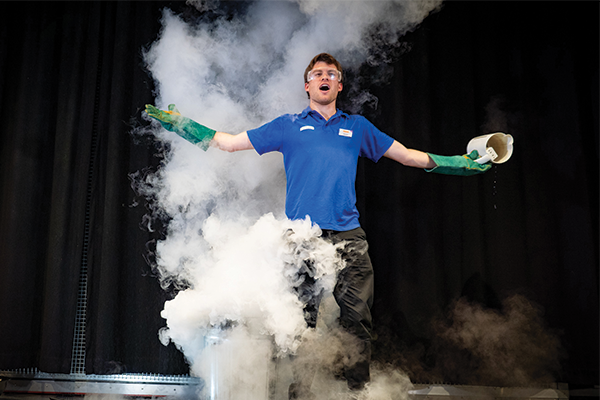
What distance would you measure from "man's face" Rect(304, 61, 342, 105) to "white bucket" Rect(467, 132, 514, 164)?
0.78 m

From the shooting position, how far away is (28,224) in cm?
281

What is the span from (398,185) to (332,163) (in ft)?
2.64

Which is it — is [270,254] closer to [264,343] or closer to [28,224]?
[264,343]

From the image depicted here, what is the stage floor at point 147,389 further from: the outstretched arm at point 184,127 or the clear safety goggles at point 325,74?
the clear safety goggles at point 325,74

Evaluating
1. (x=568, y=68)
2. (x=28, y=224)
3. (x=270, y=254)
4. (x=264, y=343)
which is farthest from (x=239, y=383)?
(x=568, y=68)

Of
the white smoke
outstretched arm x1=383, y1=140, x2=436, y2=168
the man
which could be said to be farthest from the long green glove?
outstretched arm x1=383, y1=140, x2=436, y2=168

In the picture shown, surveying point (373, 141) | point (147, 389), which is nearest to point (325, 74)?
point (373, 141)

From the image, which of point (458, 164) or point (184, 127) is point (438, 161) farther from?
point (184, 127)

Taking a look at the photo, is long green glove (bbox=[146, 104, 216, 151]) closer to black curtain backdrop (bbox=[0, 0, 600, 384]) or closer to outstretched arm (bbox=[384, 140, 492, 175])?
black curtain backdrop (bbox=[0, 0, 600, 384])

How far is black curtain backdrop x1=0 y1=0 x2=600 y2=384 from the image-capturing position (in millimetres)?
2691

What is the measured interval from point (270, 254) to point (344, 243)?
351 mm

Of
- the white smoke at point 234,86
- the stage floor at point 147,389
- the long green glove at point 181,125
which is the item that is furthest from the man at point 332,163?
the stage floor at point 147,389

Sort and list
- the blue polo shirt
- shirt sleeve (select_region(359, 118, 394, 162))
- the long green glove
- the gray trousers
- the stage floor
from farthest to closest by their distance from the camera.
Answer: the stage floor
shirt sleeve (select_region(359, 118, 394, 162))
the long green glove
the blue polo shirt
the gray trousers

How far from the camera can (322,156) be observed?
Result: 84.4 inches
